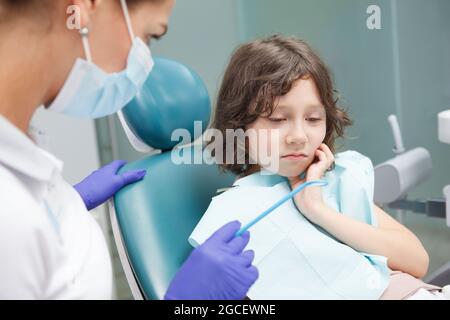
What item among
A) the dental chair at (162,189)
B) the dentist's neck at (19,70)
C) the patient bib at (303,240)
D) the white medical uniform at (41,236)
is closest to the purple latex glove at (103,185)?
the dental chair at (162,189)

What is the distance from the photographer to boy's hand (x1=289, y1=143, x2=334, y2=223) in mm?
968

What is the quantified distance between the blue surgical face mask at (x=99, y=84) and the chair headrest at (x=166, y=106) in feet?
0.98

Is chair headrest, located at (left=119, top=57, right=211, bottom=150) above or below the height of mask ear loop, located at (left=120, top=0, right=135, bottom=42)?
below

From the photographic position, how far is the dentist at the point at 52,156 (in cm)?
57

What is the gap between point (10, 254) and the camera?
1.78ft

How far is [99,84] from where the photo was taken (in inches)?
28.4

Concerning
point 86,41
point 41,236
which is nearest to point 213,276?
point 41,236

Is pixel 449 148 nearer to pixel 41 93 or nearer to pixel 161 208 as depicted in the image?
pixel 161 208

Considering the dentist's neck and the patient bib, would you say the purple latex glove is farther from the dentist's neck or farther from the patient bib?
the dentist's neck

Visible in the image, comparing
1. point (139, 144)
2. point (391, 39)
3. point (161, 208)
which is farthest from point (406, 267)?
point (391, 39)

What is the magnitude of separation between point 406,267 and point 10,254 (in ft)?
2.50

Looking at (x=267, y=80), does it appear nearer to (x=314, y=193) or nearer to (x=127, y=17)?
(x=314, y=193)

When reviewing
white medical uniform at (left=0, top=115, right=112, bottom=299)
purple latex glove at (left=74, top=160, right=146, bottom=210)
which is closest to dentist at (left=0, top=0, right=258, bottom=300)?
white medical uniform at (left=0, top=115, right=112, bottom=299)

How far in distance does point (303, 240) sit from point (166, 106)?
42 centimetres
